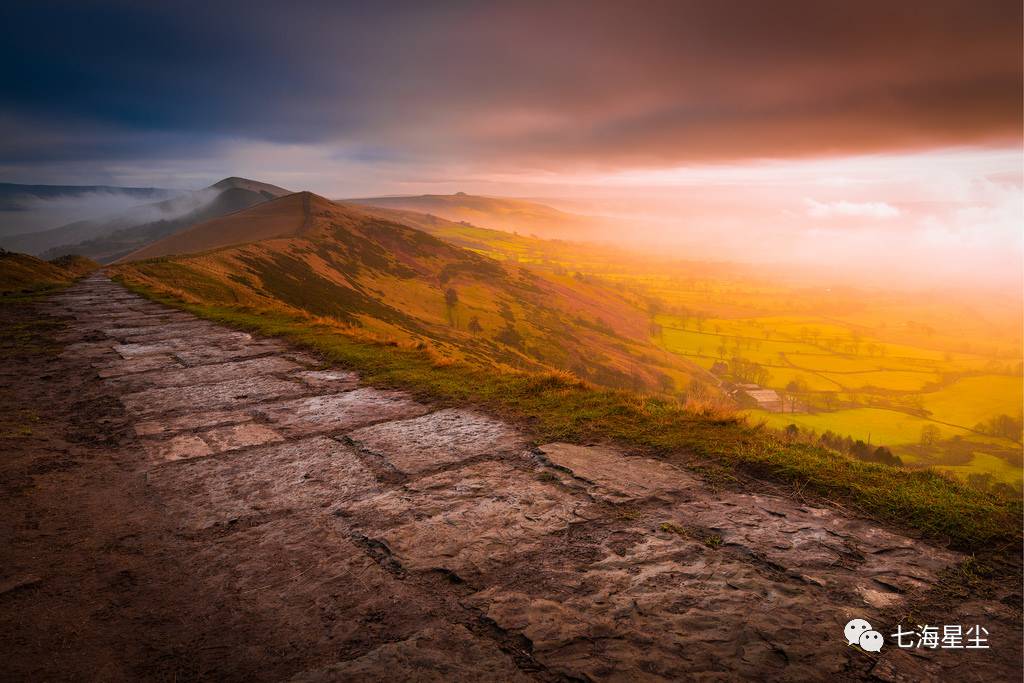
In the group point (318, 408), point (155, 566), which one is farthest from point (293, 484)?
point (318, 408)

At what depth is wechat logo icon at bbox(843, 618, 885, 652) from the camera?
9.38 ft

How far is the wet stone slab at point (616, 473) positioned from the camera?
465cm

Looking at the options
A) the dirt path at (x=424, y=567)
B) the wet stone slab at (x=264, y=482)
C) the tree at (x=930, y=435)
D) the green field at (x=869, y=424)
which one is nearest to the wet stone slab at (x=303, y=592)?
the dirt path at (x=424, y=567)

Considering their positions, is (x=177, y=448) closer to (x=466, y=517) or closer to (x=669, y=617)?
(x=466, y=517)

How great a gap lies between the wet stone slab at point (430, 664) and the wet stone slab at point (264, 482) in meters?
1.91

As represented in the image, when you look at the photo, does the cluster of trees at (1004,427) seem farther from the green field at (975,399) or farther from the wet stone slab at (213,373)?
the wet stone slab at (213,373)

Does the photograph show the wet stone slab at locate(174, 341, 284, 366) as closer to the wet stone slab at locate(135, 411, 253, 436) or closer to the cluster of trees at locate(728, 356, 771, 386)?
the wet stone slab at locate(135, 411, 253, 436)

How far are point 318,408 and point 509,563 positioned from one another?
485 cm

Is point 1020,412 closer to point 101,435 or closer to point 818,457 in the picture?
point 818,457

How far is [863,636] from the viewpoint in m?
2.93

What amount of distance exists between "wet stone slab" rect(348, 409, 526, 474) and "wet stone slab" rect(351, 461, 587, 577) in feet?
1.48

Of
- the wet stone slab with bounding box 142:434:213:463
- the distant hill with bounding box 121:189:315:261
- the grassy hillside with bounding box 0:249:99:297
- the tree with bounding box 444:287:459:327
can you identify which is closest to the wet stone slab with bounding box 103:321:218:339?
the wet stone slab with bounding box 142:434:213:463

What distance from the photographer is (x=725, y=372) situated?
112m

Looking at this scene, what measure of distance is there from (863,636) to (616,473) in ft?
7.89
